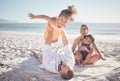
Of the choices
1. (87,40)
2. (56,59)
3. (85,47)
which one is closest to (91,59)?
(85,47)

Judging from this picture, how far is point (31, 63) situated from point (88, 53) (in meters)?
1.18

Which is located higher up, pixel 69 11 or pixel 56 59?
pixel 69 11

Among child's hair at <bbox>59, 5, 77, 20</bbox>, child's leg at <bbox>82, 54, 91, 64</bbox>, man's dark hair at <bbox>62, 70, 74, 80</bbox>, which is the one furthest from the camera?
child's leg at <bbox>82, 54, 91, 64</bbox>

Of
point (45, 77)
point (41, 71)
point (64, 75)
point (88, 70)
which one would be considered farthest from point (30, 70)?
point (88, 70)

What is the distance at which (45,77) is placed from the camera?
377 cm

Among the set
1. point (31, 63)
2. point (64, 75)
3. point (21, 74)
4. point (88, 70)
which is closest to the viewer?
point (64, 75)

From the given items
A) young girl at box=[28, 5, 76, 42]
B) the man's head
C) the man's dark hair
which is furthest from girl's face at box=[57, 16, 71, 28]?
the man's dark hair

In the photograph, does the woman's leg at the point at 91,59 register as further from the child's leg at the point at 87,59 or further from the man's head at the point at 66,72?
the man's head at the point at 66,72

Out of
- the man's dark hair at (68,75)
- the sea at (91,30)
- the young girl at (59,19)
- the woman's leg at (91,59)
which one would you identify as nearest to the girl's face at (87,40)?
the woman's leg at (91,59)

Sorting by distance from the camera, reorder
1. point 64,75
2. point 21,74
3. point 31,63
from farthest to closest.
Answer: point 31,63 < point 21,74 < point 64,75

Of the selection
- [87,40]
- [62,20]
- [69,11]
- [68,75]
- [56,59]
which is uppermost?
[69,11]

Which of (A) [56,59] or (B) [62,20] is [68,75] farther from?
(B) [62,20]

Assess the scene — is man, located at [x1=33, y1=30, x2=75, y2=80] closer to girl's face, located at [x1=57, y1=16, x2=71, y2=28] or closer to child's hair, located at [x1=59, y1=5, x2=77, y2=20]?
girl's face, located at [x1=57, y1=16, x2=71, y2=28]

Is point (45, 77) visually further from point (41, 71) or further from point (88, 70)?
point (88, 70)
